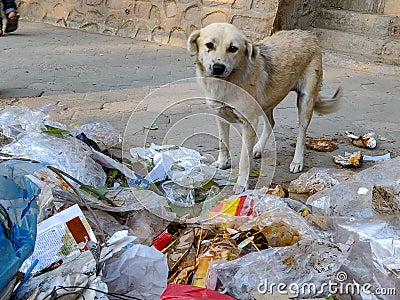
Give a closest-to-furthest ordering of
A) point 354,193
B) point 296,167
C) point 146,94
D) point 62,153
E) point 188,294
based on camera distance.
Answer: point 188,294
point 354,193
point 62,153
point 296,167
point 146,94

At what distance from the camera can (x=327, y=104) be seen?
429 centimetres

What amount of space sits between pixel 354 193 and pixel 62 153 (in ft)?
5.42

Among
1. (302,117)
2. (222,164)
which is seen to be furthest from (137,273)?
(302,117)

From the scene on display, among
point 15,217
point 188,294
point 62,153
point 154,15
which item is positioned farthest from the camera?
point 154,15

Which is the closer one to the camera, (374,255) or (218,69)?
(374,255)

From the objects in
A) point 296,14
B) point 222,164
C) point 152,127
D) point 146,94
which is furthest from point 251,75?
point 296,14

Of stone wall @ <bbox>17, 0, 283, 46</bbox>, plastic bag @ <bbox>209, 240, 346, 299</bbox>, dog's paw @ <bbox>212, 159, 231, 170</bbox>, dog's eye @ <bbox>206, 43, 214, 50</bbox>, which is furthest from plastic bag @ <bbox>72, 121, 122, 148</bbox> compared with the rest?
stone wall @ <bbox>17, 0, 283, 46</bbox>

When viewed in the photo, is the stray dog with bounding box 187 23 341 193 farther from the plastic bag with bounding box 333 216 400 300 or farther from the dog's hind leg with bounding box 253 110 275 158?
the plastic bag with bounding box 333 216 400 300

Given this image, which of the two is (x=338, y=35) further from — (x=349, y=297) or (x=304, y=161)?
(x=349, y=297)

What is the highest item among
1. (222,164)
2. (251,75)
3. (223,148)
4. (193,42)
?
(193,42)

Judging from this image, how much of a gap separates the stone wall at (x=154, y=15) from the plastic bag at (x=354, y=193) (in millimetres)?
4658

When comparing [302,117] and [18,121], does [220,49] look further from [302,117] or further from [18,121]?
[18,121]

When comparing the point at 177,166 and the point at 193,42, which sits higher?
the point at 193,42

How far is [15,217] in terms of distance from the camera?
1740 mm
